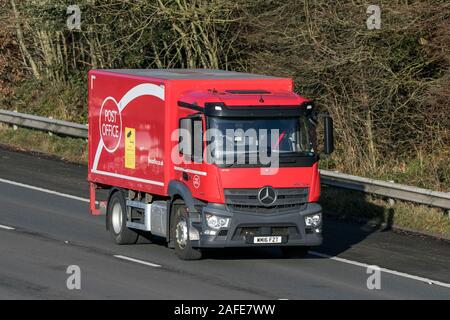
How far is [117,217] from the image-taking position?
850 inches

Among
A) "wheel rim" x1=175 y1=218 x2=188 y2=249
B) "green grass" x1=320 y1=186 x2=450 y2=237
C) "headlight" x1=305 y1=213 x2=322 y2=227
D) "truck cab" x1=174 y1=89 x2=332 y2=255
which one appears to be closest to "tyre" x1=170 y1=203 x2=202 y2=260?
"wheel rim" x1=175 y1=218 x2=188 y2=249

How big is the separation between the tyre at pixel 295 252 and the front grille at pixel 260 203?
3.89ft

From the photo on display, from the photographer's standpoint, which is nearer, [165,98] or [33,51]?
[165,98]

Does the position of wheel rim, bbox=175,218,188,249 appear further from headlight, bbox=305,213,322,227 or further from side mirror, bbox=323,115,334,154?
side mirror, bbox=323,115,334,154

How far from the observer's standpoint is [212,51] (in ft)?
104

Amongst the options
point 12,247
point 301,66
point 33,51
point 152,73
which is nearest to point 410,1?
point 301,66

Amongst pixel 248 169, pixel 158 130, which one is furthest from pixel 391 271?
pixel 158 130

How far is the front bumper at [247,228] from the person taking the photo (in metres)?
19.1

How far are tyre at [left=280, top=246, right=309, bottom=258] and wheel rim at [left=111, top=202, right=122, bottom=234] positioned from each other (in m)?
2.76

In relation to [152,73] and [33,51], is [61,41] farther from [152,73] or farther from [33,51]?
[152,73]

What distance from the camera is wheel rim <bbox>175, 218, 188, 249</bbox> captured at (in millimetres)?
19625

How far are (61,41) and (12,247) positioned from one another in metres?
17.0

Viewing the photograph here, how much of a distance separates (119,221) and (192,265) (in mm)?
2525

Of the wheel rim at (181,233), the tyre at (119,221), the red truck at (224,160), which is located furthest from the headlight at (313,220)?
the tyre at (119,221)
